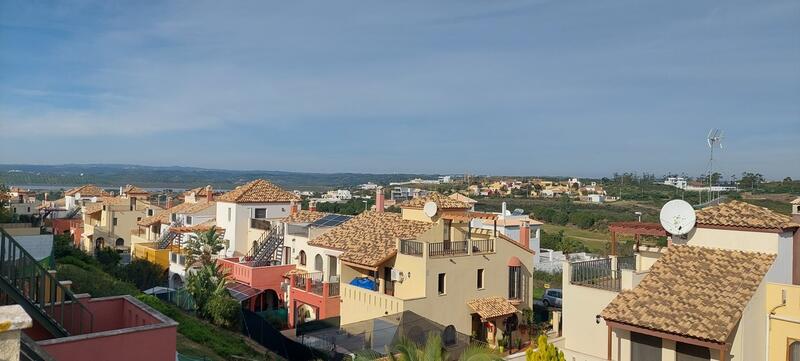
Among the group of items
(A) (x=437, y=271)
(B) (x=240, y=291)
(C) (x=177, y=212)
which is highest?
(C) (x=177, y=212)

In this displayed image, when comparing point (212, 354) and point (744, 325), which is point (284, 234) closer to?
point (212, 354)

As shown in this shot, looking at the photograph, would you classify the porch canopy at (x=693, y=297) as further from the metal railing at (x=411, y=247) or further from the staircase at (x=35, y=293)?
the staircase at (x=35, y=293)

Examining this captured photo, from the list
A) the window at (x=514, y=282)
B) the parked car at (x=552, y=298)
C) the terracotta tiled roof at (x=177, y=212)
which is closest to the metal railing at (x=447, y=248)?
the window at (x=514, y=282)

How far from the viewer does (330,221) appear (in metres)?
32.2

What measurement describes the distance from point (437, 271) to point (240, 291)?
37.9 ft

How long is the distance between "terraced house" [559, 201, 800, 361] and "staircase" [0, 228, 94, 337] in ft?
38.2

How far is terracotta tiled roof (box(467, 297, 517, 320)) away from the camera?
23.2 metres

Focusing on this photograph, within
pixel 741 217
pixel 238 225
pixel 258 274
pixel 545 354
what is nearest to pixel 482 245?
pixel 741 217

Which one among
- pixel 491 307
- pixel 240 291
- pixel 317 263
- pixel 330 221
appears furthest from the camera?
pixel 330 221

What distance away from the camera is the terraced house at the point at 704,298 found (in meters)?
12.8

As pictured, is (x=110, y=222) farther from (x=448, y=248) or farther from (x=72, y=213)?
(x=448, y=248)

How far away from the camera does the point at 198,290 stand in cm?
2605

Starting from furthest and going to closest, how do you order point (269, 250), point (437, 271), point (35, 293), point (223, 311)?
Answer: point (269, 250) < point (223, 311) < point (437, 271) < point (35, 293)

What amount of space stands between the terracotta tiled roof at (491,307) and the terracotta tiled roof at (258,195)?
1947 cm
